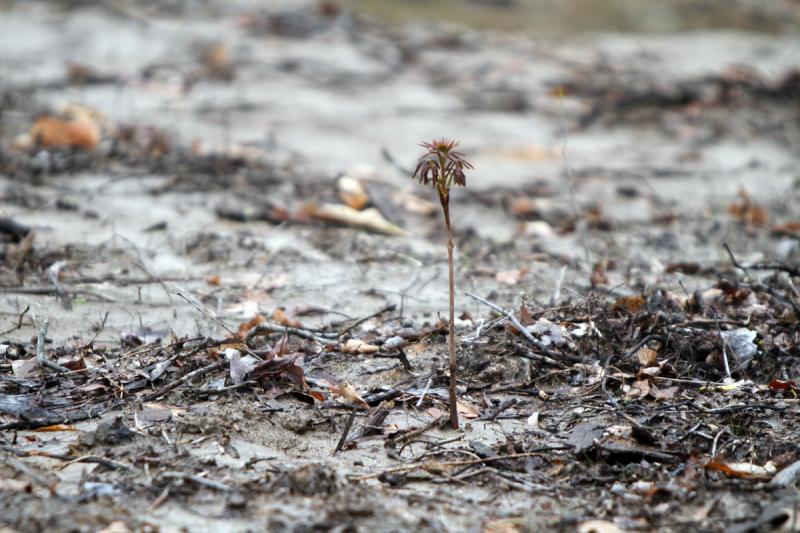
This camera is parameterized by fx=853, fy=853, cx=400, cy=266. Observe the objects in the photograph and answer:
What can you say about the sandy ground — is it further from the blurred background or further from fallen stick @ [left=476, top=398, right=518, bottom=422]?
the blurred background

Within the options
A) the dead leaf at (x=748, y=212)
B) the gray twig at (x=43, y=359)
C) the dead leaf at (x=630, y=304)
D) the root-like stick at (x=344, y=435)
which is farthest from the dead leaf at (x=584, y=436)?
the dead leaf at (x=748, y=212)

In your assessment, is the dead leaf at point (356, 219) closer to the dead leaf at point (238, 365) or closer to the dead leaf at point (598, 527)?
the dead leaf at point (238, 365)

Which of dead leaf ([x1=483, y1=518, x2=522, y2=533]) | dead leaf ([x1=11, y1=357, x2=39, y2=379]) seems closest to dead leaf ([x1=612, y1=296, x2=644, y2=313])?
dead leaf ([x1=483, y1=518, x2=522, y2=533])

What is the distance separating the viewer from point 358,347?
11.0 ft

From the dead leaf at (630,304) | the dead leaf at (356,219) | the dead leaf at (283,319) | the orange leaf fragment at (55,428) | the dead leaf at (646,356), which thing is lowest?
the orange leaf fragment at (55,428)

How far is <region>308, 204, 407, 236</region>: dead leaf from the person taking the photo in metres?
4.95

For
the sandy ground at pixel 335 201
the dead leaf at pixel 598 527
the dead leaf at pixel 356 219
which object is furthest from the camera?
the dead leaf at pixel 356 219

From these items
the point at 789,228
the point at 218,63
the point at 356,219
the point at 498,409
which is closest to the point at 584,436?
the point at 498,409

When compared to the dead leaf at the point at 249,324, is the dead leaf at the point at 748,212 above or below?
above

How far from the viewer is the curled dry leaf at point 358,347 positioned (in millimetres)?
3338

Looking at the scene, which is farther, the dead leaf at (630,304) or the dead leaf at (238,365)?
the dead leaf at (630,304)

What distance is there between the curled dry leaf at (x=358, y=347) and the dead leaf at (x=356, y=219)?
1.62 metres

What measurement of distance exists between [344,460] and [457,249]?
2.36 meters

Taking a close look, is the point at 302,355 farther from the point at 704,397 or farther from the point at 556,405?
the point at 704,397
